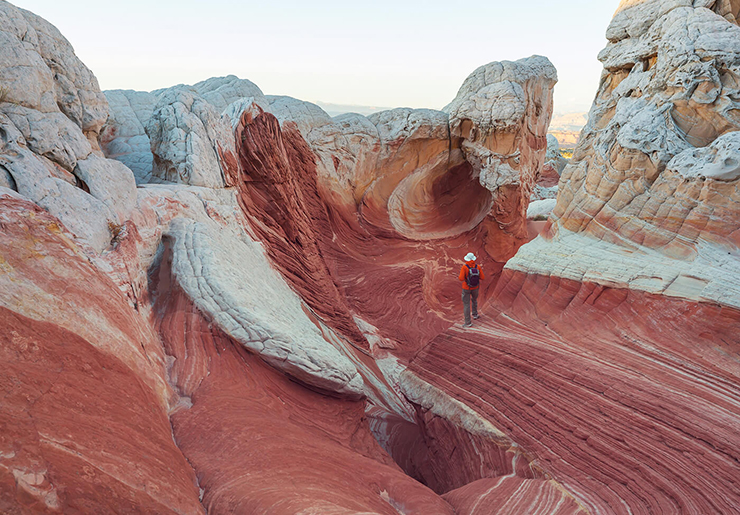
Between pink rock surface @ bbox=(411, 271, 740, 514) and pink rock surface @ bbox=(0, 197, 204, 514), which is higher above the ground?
pink rock surface @ bbox=(0, 197, 204, 514)

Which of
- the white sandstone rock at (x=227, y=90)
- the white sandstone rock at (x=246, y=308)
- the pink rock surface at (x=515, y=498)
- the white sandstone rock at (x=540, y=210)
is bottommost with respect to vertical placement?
the white sandstone rock at (x=540, y=210)

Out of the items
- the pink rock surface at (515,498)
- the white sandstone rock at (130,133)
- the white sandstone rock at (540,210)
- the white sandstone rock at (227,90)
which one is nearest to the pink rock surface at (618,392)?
the pink rock surface at (515,498)

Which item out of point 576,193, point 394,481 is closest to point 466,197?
point 576,193

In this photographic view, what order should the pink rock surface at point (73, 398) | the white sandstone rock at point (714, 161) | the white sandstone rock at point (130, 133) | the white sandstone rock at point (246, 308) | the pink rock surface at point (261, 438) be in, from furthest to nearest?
1. the white sandstone rock at point (130, 133)
2. the white sandstone rock at point (714, 161)
3. the white sandstone rock at point (246, 308)
4. the pink rock surface at point (261, 438)
5. the pink rock surface at point (73, 398)

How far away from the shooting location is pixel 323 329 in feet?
20.8

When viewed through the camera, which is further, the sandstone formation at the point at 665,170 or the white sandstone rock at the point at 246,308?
the sandstone formation at the point at 665,170

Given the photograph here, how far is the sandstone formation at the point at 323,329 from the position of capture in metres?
2.53

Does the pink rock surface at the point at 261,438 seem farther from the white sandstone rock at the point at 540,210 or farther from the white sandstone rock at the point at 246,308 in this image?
the white sandstone rock at the point at 540,210

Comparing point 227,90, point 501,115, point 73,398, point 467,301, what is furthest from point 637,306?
point 227,90

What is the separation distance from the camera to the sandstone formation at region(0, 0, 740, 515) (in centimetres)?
253

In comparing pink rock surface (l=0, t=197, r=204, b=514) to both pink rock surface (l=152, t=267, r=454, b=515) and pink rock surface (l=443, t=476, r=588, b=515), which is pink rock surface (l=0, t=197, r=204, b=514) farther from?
pink rock surface (l=443, t=476, r=588, b=515)

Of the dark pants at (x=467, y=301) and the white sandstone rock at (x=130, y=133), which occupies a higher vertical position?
the white sandstone rock at (x=130, y=133)

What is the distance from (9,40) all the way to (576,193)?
293 inches

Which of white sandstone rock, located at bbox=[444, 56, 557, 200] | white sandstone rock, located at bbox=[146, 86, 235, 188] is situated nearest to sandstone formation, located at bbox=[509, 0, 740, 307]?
white sandstone rock, located at bbox=[444, 56, 557, 200]
